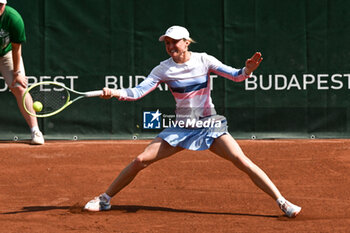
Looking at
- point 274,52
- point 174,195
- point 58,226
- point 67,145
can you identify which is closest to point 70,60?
point 67,145

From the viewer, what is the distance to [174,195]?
20.3 ft

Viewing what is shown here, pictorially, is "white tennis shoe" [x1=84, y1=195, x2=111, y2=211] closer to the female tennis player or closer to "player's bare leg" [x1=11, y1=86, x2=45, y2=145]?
the female tennis player

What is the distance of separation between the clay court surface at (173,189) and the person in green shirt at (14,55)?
0.32 meters

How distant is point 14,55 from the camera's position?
288 inches

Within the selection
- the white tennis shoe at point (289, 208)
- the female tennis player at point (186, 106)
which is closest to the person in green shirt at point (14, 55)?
the female tennis player at point (186, 106)

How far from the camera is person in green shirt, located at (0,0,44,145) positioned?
23.6 feet

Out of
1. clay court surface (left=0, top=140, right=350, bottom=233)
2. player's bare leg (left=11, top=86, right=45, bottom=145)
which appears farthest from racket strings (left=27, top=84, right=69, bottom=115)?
clay court surface (left=0, top=140, right=350, bottom=233)

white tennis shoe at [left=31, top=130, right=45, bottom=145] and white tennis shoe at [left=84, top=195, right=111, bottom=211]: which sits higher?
white tennis shoe at [left=31, top=130, right=45, bottom=145]

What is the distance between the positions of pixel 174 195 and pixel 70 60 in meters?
3.33

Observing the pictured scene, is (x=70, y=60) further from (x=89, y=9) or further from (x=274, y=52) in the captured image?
(x=274, y=52)

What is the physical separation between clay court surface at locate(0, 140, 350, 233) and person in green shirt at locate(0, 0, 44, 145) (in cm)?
32

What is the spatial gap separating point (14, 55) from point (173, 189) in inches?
90.8

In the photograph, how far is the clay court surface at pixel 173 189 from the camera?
5113 millimetres

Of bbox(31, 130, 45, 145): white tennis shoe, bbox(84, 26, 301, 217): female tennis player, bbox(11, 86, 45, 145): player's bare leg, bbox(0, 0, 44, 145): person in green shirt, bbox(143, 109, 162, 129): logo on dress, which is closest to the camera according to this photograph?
bbox(84, 26, 301, 217): female tennis player
